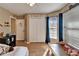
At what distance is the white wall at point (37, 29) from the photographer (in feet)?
18.4

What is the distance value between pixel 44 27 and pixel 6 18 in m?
2.01

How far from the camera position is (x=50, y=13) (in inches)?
208

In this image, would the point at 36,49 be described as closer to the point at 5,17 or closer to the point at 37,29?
the point at 5,17

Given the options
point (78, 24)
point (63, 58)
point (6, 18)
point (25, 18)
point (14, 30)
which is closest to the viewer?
point (63, 58)

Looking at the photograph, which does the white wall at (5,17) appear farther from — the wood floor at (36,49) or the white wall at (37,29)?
the white wall at (37,29)

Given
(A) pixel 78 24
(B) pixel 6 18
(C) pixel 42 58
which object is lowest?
(C) pixel 42 58

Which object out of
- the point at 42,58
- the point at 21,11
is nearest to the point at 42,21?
the point at 21,11

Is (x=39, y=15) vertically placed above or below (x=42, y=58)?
above

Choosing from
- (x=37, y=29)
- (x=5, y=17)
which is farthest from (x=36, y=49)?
(x=37, y=29)

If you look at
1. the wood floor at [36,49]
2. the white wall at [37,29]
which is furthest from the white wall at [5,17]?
the white wall at [37,29]

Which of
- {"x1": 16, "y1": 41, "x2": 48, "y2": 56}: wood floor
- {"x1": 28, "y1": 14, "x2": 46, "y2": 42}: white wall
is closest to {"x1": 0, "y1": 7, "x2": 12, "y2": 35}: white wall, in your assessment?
{"x1": 16, "y1": 41, "x2": 48, "y2": 56}: wood floor

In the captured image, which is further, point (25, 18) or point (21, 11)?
point (25, 18)

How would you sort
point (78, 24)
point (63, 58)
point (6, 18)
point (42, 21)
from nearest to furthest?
1. point (63, 58)
2. point (78, 24)
3. point (6, 18)
4. point (42, 21)

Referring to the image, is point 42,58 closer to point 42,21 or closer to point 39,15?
→ point 39,15
